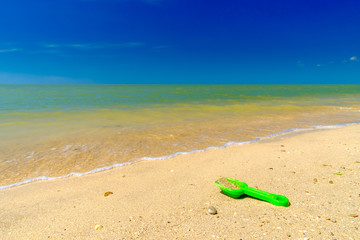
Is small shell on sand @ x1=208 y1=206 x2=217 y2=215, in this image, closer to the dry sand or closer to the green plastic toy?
the dry sand

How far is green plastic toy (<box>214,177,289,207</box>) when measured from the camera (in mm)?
2674

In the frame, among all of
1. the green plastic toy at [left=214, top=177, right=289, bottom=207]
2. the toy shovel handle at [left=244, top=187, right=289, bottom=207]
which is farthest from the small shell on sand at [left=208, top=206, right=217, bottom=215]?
the toy shovel handle at [left=244, top=187, right=289, bottom=207]

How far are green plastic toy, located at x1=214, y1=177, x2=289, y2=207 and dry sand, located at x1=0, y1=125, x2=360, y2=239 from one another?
89 millimetres

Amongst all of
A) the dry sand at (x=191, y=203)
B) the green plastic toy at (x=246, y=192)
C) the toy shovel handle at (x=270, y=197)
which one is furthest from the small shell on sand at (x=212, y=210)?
the toy shovel handle at (x=270, y=197)

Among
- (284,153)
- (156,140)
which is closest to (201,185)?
(284,153)

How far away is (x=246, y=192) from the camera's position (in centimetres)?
288

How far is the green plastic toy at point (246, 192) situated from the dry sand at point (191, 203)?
9 cm

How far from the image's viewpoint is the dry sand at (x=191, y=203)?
229 centimetres

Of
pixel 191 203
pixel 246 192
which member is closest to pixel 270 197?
pixel 246 192

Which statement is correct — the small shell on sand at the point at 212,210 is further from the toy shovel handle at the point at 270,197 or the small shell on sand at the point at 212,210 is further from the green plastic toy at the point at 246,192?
the toy shovel handle at the point at 270,197

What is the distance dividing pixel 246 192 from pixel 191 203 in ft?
2.50

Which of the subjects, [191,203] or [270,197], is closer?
[270,197]

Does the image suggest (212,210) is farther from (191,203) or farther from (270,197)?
(270,197)

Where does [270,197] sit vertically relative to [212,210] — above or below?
above
